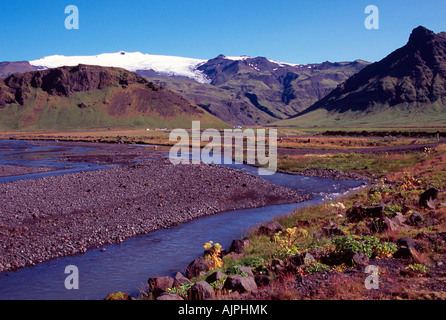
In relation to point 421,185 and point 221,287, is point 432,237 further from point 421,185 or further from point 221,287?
point 421,185

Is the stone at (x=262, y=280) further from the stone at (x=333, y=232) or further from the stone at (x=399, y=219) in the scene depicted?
the stone at (x=399, y=219)

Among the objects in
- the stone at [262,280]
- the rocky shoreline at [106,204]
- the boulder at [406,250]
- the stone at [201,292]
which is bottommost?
the rocky shoreline at [106,204]

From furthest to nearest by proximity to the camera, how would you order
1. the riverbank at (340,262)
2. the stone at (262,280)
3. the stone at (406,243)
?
the stone at (406,243) → the stone at (262,280) → the riverbank at (340,262)

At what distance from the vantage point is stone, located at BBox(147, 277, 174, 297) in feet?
38.9

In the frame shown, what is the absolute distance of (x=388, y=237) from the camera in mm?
14719

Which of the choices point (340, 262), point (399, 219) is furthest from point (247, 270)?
point (399, 219)

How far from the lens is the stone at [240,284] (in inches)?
414

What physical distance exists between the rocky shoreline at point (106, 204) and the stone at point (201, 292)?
995 centimetres

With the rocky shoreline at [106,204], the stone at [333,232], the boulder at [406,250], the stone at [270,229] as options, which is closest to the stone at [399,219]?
the stone at [333,232]

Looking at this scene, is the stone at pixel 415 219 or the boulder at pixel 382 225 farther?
the stone at pixel 415 219

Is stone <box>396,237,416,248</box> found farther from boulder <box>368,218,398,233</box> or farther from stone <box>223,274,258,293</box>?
stone <box>223,274,258,293</box>

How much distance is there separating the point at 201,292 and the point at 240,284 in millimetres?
1258
